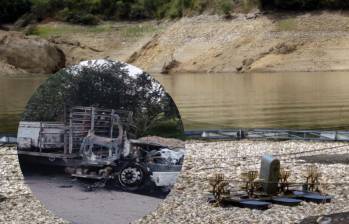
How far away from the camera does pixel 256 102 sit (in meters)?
35.6

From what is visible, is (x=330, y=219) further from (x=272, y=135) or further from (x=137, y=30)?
(x=137, y=30)

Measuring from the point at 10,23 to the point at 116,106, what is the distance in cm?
8199

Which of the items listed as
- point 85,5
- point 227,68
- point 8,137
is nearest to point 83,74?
point 8,137

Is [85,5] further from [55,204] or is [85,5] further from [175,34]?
[55,204]

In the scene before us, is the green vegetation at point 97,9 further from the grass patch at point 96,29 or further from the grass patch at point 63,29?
the grass patch at point 96,29

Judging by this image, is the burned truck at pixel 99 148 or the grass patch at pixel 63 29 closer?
the burned truck at pixel 99 148

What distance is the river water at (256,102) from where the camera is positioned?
2686cm

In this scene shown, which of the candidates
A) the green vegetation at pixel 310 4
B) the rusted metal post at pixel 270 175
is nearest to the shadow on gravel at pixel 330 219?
the rusted metal post at pixel 270 175

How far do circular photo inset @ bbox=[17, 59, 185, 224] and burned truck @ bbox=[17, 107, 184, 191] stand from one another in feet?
0.04

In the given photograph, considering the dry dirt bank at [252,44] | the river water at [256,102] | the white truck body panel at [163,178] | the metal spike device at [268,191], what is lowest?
the metal spike device at [268,191]

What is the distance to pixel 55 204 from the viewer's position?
30.0ft

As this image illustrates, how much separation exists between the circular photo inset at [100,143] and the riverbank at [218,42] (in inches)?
2116

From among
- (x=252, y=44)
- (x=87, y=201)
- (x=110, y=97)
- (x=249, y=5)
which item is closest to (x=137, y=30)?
(x=249, y=5)

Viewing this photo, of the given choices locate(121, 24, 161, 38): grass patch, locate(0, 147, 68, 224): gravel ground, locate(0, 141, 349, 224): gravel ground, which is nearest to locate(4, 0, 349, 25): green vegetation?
locate(121, 24, 161, 38): grass patch
